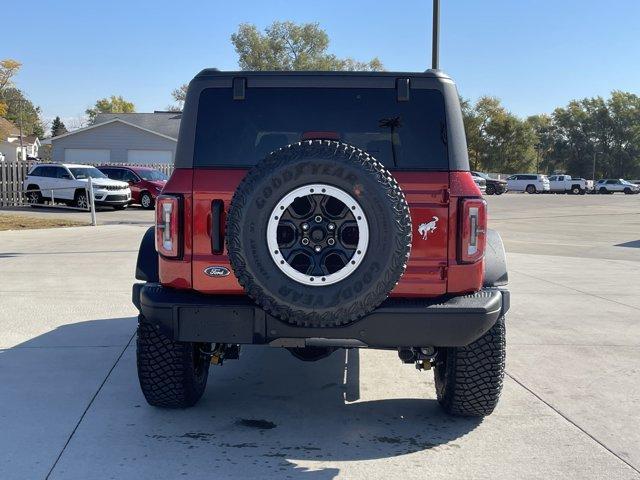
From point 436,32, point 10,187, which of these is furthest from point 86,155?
point 436,32

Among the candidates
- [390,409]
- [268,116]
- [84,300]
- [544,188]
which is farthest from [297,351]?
[544,188]

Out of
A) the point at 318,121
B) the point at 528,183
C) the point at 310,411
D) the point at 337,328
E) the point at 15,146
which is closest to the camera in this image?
the point at 337,328

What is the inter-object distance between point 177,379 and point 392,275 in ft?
5.47

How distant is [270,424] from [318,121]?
1.86m

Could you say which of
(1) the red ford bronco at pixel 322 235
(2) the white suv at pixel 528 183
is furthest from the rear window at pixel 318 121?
(2) the white suv at pixel 528 183

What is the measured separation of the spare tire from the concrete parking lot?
92 cm

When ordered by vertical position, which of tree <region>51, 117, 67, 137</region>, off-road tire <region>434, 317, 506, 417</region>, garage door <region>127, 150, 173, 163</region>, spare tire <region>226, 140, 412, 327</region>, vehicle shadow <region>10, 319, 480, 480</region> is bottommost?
vehicle shadow <region>10, 319, 480, 480</region>

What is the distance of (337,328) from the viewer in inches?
152

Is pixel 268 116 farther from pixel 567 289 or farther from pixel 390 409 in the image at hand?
pixel 567 289

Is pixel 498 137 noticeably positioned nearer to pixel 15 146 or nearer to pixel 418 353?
pixel 15 146

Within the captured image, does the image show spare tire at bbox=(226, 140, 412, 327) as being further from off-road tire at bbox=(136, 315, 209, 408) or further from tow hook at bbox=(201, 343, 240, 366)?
off-road tire at bbox=(136, 315, 209, 408)

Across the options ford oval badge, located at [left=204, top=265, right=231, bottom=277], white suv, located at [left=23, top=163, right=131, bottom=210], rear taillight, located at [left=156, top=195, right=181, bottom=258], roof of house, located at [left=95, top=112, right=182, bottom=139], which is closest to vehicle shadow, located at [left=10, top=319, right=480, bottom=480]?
ford oval badge, located at [left=204, top=265, right=231, bottom=277]

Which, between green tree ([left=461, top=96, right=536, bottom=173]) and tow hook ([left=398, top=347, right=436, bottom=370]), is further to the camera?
green tree ([left=461, top=96, right=536, bottom=173])

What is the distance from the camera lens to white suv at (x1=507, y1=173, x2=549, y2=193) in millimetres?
60812
